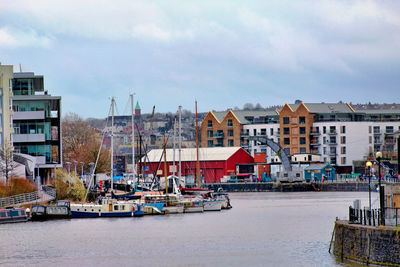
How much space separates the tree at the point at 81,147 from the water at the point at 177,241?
63226mm

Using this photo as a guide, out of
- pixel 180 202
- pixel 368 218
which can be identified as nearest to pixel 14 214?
pixel 180 202

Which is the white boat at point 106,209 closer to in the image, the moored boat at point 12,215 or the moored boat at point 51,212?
the moored boat at point 51,212

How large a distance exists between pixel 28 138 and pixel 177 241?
5965 centimetres

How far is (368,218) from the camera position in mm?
45062

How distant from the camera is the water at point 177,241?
5528 centimetres

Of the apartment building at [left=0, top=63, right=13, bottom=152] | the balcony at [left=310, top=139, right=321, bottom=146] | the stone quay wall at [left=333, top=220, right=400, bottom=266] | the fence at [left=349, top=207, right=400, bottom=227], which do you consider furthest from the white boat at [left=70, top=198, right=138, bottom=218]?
the balcony at [left=310, top=139, right=321, bottom=146]

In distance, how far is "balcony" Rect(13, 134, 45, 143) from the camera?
121 metres

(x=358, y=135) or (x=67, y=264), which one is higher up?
(x=358, y=135)

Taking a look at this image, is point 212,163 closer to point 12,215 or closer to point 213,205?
point 213,205

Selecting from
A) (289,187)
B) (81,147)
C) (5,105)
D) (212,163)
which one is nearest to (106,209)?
(5,105)

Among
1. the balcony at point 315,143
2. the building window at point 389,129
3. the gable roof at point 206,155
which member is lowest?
the gable roof at point 206,155

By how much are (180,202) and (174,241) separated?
35377 millimetres

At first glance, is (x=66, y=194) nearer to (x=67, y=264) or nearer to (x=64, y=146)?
(x=67, y=264)

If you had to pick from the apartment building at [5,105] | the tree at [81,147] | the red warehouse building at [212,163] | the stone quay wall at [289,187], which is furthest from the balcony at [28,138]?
the red warehouse building at [212,163]
